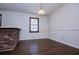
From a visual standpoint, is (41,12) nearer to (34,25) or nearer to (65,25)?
(34,25)

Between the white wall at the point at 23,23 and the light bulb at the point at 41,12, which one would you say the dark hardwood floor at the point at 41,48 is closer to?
the white wall at the point at 23,23

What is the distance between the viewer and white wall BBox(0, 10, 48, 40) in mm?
1824

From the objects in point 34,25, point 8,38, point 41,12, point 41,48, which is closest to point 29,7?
point 41,12

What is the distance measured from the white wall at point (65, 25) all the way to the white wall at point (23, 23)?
142 mm

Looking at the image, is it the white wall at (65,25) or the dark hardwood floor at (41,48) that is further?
the white wall at (65,25)

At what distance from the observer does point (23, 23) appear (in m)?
1.92

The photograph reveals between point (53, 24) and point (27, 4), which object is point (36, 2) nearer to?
point (27, 4)

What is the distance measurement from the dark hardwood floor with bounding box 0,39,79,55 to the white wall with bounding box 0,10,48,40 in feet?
0.36

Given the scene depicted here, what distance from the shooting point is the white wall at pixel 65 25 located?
1.91 m

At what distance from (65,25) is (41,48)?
2.17 feet

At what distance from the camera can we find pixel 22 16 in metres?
1.92

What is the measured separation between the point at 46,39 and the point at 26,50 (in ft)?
1.50

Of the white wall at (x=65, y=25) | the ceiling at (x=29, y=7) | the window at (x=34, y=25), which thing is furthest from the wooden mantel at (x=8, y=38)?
the white wall at (x=65, y=25)

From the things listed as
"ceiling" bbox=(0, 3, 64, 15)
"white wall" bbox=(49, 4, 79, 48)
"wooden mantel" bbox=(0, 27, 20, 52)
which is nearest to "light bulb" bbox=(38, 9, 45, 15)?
"ceiling" bbox=(0, 3, 64, 15)
